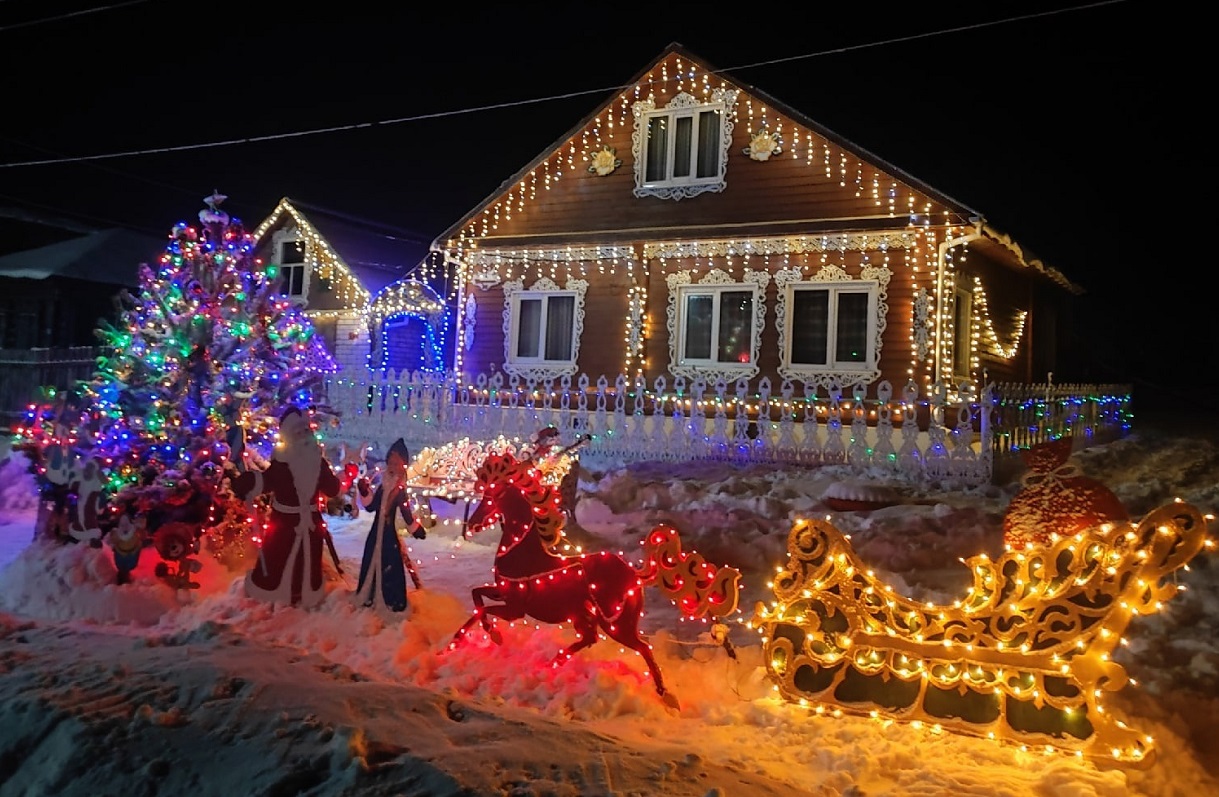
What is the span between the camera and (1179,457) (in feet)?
53.6

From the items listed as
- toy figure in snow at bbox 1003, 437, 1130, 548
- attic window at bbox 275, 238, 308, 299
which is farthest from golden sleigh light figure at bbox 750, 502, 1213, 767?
attic window at bbox 275, 238, 308, 299

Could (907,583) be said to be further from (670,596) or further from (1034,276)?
(1034,276)

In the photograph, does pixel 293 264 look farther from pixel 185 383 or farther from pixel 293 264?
pixel 185 383

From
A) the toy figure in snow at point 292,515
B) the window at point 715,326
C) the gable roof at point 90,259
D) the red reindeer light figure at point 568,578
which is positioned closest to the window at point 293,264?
the gable roof at point 90,259

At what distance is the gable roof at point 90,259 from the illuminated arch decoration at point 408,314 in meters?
9.27

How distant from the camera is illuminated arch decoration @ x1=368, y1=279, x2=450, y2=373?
23.9 meters

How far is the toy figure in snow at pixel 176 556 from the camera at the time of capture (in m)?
7.66

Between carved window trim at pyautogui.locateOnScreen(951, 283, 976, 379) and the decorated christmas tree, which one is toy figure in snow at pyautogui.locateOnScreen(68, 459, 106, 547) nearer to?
the decorated christmas tree

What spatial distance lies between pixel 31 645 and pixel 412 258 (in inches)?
1012

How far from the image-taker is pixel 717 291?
18234 mm

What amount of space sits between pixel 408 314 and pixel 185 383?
606 inches

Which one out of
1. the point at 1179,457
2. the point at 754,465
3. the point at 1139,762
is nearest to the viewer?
the point at 1139,762

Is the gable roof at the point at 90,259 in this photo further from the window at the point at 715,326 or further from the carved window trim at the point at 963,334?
the carved window trim at the point at 963,334

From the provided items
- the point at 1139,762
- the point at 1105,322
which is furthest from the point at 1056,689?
the point at 1105,322
